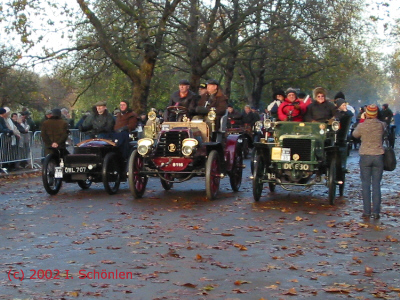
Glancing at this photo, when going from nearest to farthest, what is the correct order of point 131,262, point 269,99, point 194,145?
Answer: point 131,262 < point 194,145 < point 269,99

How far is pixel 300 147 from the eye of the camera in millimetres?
12656

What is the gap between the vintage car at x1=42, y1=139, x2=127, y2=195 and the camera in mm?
14203

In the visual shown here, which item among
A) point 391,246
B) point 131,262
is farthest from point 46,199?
point 391,246

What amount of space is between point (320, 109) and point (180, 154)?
9.16ft

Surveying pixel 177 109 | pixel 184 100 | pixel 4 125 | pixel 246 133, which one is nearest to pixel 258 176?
pixel 177 109

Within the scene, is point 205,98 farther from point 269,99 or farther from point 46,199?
point 269,99

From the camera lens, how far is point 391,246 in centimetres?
869

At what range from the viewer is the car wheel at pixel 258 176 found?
1262cm

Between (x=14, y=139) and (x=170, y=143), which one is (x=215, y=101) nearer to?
(x=170, y=143)

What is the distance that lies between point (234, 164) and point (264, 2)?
46.4 ft

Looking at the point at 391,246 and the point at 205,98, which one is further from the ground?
the point at 205,98

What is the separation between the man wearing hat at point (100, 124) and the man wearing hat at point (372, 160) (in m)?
6.19

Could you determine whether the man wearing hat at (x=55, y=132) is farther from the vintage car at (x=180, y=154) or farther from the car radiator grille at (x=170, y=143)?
the car radiator grille at (x=170, y=143)

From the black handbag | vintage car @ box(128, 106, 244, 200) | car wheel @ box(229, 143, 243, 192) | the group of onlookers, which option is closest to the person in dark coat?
vintage car @ box(128, 106, 244, 200)
